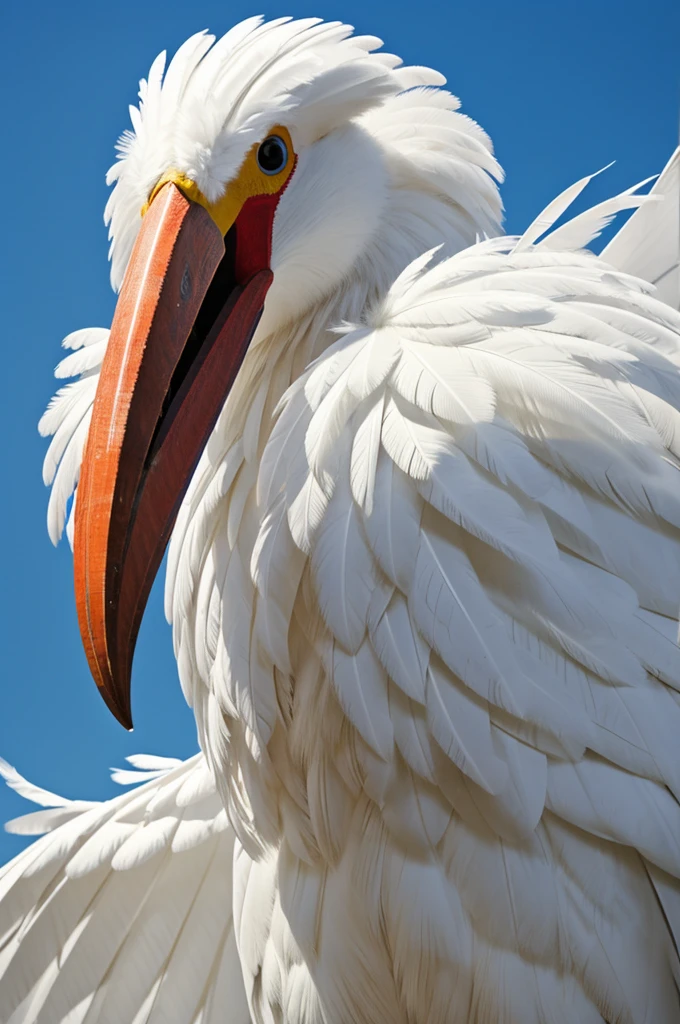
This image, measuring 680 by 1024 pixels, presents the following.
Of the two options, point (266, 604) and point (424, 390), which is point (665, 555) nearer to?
point (424, 390)

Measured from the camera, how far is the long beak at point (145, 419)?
47.1 inches

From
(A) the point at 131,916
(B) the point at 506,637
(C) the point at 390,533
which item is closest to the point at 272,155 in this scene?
(C) the point at 390,533

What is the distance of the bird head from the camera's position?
1214mm

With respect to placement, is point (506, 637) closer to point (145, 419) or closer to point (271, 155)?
point (145, 419)

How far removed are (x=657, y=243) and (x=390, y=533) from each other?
77cm

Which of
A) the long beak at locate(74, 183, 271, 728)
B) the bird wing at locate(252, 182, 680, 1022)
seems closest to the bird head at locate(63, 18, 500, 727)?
the long beak at locate(74, 183, 271, 728)

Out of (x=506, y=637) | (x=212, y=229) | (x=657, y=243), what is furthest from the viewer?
(x=657, y=243)

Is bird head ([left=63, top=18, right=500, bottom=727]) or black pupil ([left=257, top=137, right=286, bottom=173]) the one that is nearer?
bird head ([left=63, top=18, right=500, bottom=727])

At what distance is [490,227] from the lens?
1.59 metres

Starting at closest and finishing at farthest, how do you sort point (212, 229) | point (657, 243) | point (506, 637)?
point (506, 637), point (212, 229), point (657, 243)

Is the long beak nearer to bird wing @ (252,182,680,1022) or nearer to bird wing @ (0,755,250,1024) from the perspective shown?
bird wing @ (252,182,680,1022)

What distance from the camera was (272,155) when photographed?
57.3 inches

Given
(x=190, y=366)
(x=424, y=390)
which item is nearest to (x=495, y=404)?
(x=424, y=390)

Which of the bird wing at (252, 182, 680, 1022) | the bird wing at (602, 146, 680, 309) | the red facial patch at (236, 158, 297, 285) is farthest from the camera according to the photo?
the bird wing at (602, 146, 680, 309)
